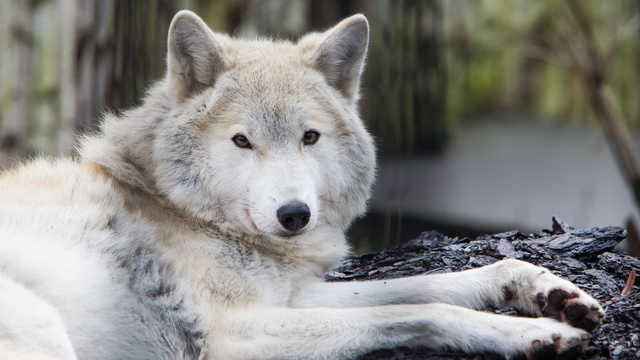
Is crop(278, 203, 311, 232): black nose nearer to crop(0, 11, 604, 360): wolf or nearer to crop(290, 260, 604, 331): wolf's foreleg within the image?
crop(0, 11, 604, 360): wolf

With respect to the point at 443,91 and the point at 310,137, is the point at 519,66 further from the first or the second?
the point at 310,137

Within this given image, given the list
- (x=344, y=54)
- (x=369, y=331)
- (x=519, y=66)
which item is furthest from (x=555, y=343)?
(x=519, y=66)

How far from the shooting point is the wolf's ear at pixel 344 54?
11.0 feet

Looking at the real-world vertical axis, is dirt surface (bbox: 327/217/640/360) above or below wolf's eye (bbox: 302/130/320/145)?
below

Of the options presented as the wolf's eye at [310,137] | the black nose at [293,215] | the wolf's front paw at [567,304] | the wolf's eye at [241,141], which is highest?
the wolf's eye at [310,137]

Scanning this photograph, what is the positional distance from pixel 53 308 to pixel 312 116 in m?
1.64

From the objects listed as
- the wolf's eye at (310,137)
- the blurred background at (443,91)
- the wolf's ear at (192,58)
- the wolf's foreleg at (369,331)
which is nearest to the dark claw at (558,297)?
the wolf's foreleg at (369,331)

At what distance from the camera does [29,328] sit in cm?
222

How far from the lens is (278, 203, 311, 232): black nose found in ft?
8.63

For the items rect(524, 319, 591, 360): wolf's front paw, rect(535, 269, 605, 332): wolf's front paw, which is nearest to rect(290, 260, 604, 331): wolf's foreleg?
rect(535, 269, 605, 332): wolf's front paw

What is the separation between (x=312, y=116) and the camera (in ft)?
10.2

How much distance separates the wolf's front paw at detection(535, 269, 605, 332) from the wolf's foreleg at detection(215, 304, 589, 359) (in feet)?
0.20

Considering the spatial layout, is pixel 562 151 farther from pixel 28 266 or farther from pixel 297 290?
pixel 28 266

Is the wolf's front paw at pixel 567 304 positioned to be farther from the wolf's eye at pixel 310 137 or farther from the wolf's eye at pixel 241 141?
the wolf's eye at pixel 241 141
